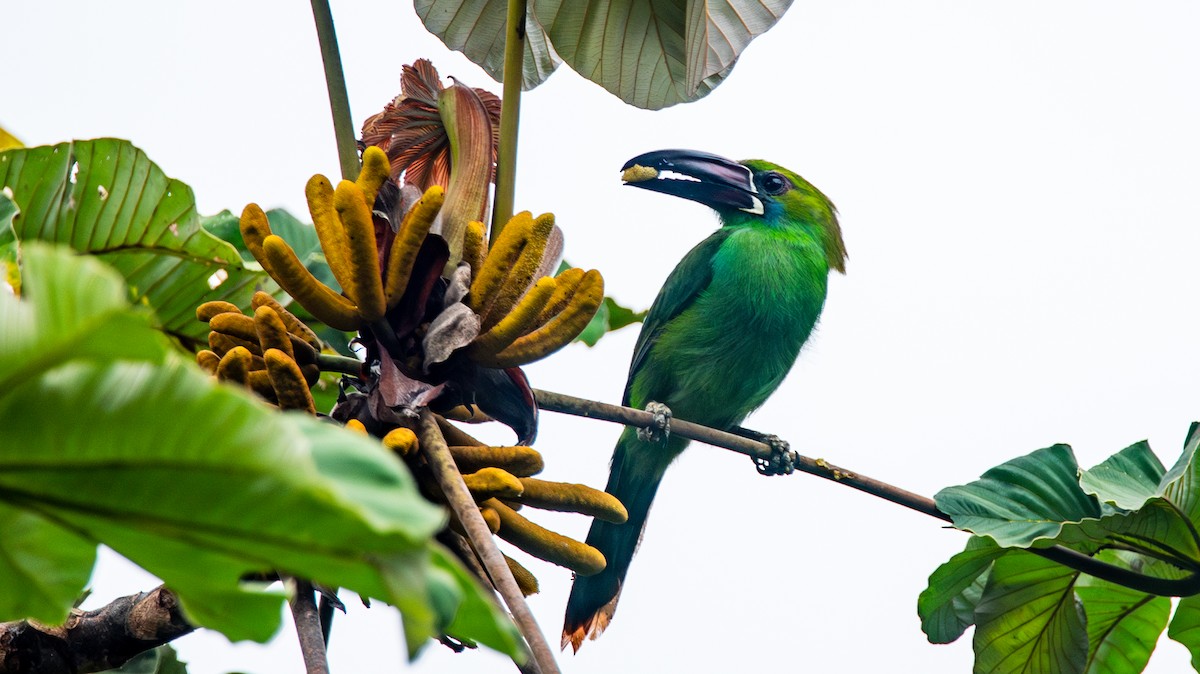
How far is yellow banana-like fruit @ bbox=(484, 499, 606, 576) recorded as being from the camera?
141cm

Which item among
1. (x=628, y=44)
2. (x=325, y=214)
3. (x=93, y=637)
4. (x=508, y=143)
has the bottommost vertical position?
(x=93, y=637)

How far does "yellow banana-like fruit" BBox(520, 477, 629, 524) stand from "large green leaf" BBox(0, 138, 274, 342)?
874mm

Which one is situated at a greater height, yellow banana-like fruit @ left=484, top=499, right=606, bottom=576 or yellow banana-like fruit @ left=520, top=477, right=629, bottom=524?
yellow banana-like fruit @ left=520, top=477, right=629, bottom=524

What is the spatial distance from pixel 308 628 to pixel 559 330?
494mm

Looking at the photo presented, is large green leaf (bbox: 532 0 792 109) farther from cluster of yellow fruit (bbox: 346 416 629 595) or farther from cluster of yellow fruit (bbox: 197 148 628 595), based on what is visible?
cluster of yellow fruit (bbox: 346 416 629 595)

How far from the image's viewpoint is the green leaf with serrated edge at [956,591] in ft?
6.54

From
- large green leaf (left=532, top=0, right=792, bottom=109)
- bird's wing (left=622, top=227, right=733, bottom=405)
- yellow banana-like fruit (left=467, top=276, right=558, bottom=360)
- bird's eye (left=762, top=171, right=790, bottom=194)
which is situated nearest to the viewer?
yellow banana-like fruit (left=467, top=276, right=558, bottom=360)

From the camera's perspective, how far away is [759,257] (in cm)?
352

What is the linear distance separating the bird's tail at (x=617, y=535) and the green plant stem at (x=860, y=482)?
94 centimetres

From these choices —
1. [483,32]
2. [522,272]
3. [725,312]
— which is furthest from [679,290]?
[522,272]

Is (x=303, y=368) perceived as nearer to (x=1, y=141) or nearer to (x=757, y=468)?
(x=1, y=141)

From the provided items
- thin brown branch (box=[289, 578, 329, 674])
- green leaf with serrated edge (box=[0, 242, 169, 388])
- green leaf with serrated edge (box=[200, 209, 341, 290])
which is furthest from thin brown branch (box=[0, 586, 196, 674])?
green leaf with serrated edge (box=[200, 209, 341, 290])

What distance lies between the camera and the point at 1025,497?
6.29 feet

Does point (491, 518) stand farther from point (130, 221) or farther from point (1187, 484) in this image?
point (1187, 484)
